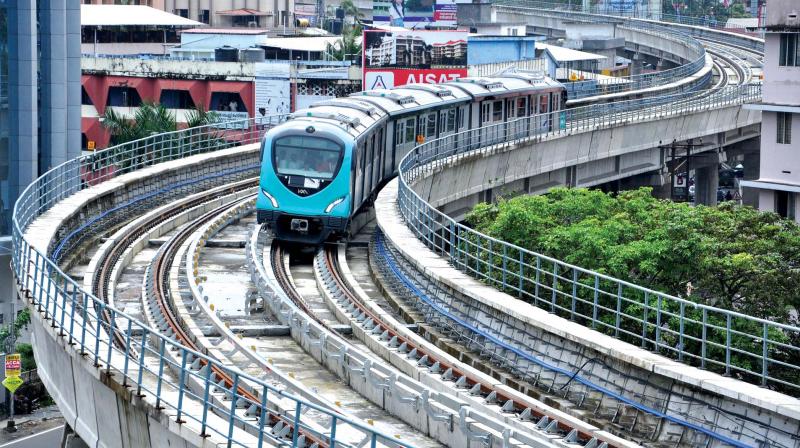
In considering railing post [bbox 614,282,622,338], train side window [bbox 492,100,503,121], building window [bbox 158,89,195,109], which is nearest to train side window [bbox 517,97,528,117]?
train side window [bbox 492,100,503,121]

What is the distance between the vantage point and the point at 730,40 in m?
101

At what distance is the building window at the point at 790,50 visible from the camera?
113 ft

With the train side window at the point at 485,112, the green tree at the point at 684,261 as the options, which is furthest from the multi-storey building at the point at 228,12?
the green tree at the point at 684,261

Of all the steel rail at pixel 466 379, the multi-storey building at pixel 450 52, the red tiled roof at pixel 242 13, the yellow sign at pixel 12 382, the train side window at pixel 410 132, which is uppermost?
the red tiled roof at pixel 242 13

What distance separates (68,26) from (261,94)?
69.5 ft

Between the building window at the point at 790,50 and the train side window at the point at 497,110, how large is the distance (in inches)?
460

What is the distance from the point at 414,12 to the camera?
147 m

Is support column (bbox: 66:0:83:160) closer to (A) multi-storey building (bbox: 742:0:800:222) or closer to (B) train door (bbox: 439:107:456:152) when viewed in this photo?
(B) train door (bbox: 439:107:456:152)

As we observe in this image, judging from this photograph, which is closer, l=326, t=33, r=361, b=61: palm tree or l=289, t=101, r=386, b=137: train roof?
l=289, t=101, r=386, b=137: train roof

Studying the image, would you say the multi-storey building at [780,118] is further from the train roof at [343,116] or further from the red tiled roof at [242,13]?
the red tiled roof at [242,13]

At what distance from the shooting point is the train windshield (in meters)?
30.8

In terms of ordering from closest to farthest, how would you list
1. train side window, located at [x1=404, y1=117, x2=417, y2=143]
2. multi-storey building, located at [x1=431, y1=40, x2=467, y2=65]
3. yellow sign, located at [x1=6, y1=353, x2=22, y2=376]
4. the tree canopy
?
the tree canopy, yellow sign, located at [x1=6, y1=353, x2=22, y2=376], train side window, located at [x1=404, y1=117, x2=417, y2=143], multi-storey building, located at [x1=431, y1=40, x2=467, y2=65]

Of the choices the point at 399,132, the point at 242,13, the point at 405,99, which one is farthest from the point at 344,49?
the point at 242,13

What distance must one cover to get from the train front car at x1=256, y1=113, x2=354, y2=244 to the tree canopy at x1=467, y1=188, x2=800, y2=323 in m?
4.14
